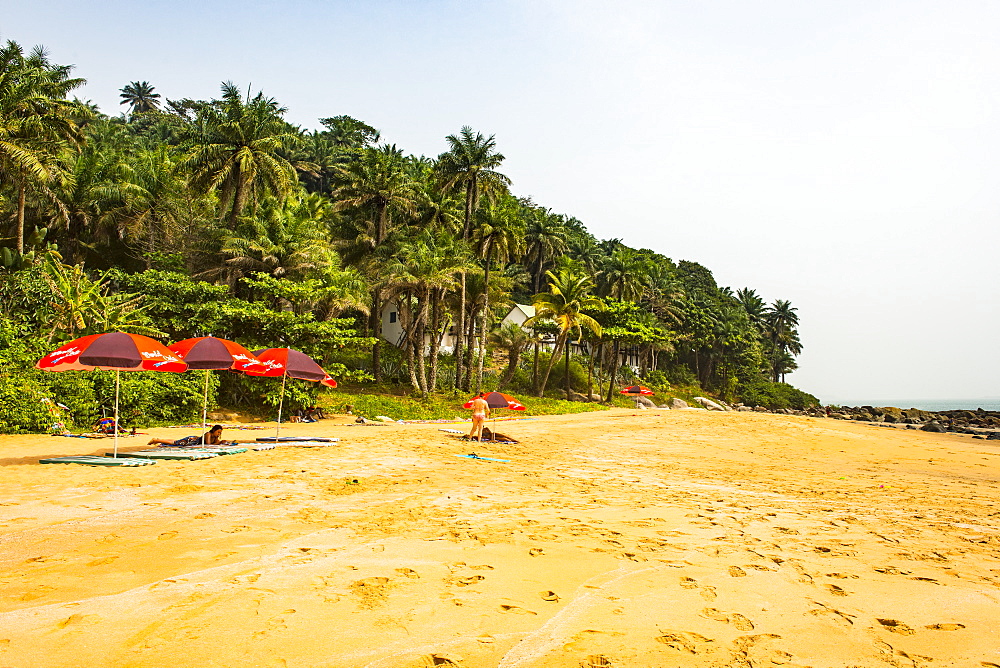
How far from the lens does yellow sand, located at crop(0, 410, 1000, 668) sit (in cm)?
359

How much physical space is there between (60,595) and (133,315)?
70.4 feet

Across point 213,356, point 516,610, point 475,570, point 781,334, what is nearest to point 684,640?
point 516,610

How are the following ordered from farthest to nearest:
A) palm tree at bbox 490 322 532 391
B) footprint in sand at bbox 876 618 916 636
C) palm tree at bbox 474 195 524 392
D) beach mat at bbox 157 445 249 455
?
palm tree at bbox 490 322 532 391, palm tree at bbox 474 195 524 392, beach mat at bbox 157 445 249 455, footprint in sand at bbox 876 618 916 636

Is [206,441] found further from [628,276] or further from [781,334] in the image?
[781,334]

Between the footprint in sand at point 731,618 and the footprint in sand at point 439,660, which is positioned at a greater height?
the footprint in sand at point 731,618

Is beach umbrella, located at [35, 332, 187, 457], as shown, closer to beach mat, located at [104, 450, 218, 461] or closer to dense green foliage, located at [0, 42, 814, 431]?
beach mat, located at [104, 450, 218, 461]

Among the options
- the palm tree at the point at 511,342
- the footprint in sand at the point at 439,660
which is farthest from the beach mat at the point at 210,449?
the palm tree at the point at 511,342

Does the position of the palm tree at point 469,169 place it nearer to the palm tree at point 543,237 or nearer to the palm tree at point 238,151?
the palm tree at point 238,151

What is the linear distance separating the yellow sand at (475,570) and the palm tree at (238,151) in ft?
83.3

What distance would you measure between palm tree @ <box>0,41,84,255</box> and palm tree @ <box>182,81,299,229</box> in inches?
238

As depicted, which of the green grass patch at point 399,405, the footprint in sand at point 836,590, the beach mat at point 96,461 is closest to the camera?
the footprint in sand at point 836,590

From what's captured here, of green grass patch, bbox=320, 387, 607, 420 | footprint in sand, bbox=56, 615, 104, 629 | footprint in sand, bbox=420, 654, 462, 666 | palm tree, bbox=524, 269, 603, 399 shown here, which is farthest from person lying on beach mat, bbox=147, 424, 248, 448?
palm tree, bbox=524, 269, 603, 399

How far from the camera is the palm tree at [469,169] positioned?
1460 inches

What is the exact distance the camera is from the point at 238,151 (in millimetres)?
32594
